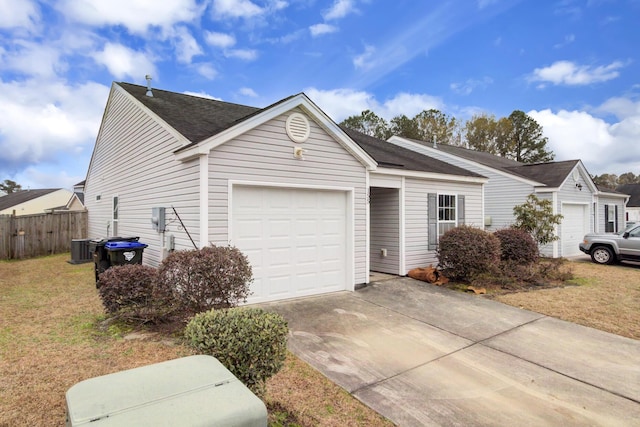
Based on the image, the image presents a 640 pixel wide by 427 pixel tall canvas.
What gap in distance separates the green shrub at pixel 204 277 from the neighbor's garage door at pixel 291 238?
1285mm

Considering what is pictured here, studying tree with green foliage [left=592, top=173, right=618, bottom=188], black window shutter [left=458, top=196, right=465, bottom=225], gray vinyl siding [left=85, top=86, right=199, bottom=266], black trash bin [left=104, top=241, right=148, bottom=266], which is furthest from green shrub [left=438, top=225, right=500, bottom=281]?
tree with green foliage [left=592, top=173, right=618, bottom=188]

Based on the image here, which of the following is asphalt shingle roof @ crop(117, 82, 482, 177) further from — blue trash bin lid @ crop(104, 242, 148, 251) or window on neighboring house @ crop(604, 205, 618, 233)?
window on neighboring house @ crop(604, 205, 618, 233)

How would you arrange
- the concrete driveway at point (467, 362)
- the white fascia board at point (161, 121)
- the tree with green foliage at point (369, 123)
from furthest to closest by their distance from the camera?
the tree with green foliage at point (369, 123) → the white fascia board at point (161, 121) → the concrete driveway at point (467, 362)

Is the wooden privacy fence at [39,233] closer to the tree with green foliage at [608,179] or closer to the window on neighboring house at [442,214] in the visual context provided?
the window on neighboring house at [442,214]

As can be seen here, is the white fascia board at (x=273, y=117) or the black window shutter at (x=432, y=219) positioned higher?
the white fascia board at (x=273, y=117)

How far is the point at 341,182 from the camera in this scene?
7.50 metres

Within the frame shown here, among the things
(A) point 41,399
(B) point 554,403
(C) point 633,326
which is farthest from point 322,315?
(C) point 633,326

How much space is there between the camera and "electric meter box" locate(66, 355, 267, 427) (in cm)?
156

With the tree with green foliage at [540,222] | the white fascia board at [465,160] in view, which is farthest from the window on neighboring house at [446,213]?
the white fascia board at [465,160]

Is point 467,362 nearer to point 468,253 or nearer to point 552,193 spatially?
point 468,253

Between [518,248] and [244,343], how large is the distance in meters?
9.09

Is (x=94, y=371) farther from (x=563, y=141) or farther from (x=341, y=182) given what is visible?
(x=563, y=141)

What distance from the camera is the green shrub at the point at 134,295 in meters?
5.15

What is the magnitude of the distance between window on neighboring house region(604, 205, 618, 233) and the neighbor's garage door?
1820 cm
